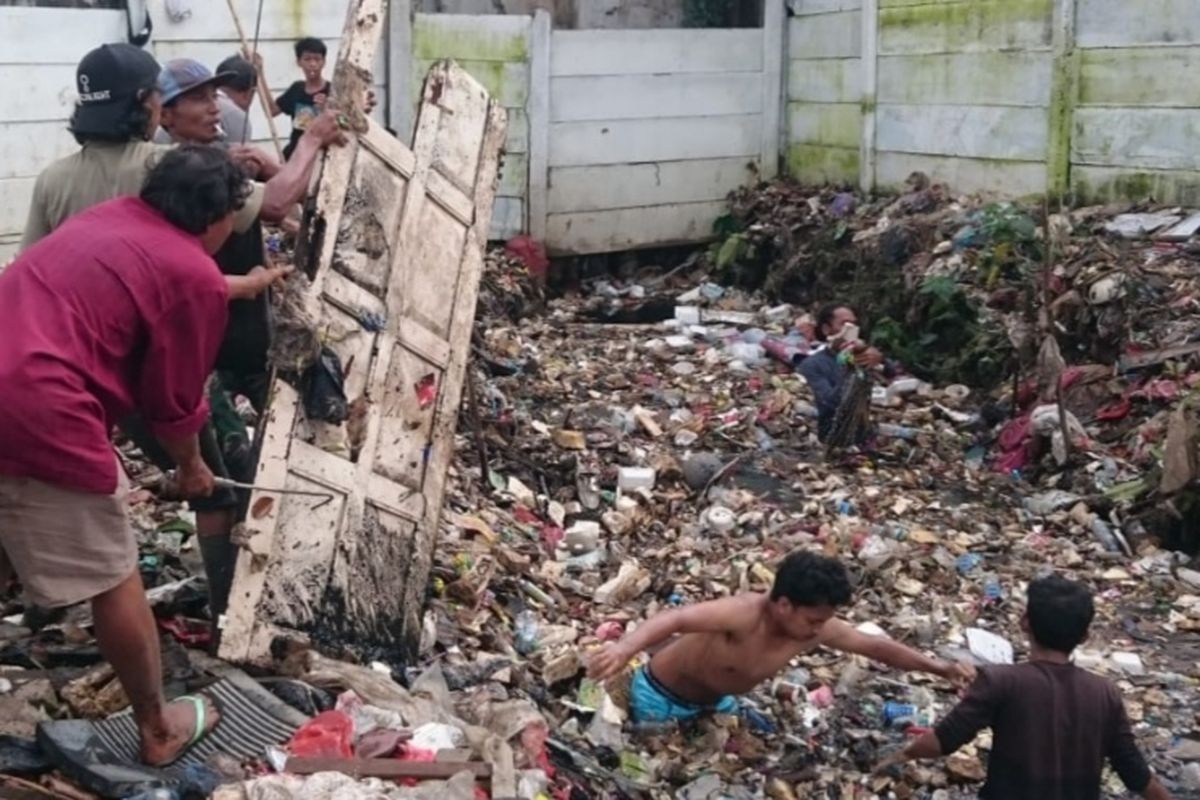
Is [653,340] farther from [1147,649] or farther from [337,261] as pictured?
[337,261]

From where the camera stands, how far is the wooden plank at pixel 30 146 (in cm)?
803

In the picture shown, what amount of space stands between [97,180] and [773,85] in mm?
8906

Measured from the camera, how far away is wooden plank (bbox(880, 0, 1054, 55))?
9.09 metres

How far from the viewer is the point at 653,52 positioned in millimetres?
11312

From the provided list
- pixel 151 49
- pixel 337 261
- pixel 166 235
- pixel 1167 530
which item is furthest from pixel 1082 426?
pixel 151 49

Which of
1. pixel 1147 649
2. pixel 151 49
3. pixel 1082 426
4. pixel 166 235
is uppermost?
pixel 151 49

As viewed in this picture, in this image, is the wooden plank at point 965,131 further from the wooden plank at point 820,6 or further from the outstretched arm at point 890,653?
the outstretched arm at point 890,653

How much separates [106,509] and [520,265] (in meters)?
7.56

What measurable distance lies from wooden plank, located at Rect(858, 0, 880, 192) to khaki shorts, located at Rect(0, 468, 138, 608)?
8530 millimetres

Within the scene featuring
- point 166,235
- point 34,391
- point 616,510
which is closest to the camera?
point 34,391

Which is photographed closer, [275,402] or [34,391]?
[34,391]

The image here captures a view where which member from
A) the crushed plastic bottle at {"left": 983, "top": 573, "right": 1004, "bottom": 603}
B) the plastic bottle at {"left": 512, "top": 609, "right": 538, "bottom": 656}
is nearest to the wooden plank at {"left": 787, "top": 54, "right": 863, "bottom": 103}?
the crushed plastic bottle at {"left": 983, "top": 573, "right": 1004, "bottom": 603}

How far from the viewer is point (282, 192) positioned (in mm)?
3941

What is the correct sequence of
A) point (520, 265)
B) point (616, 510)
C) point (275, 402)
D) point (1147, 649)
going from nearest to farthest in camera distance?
1. point (275, 402)
2. point (1147, 649)
3. point (616, 510)
4. point (520, 265)
